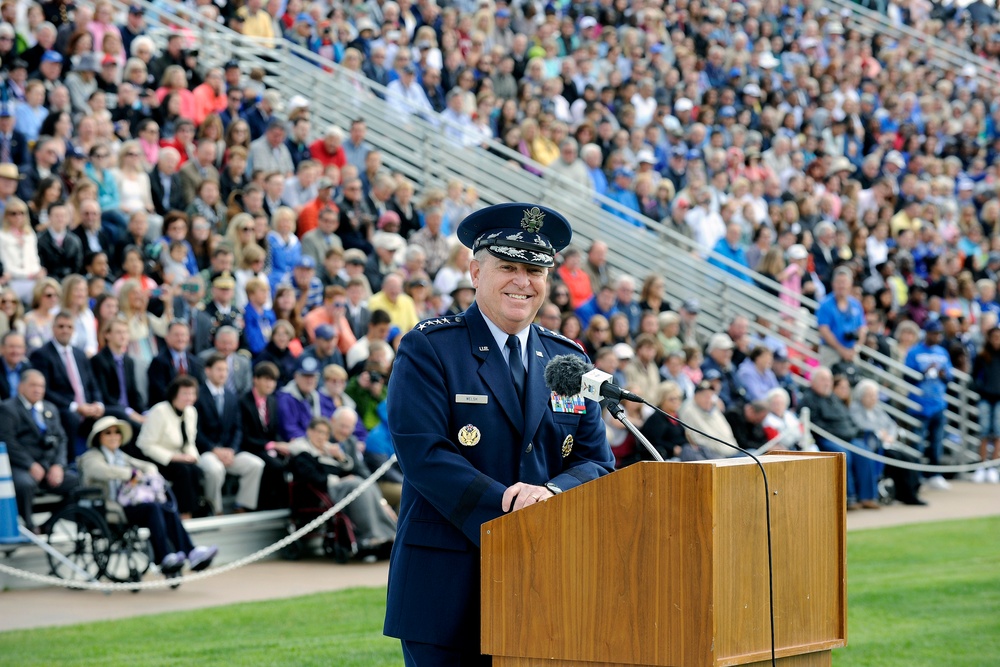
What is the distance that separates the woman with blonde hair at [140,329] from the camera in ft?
39.1

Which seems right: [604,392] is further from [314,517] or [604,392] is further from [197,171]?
[197,171]

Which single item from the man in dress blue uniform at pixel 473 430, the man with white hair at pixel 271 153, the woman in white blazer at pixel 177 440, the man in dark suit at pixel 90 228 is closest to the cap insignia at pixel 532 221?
the man in dress blue uniform at pixel 473 430

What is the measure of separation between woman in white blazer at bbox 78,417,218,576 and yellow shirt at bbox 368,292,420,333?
12.8 ft

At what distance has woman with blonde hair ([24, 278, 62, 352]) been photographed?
1156cm

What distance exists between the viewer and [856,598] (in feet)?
33.1

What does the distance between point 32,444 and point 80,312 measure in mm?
1612

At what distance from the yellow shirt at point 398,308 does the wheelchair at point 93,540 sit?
4.16m

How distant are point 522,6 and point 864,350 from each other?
27.4 ft

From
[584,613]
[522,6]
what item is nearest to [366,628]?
[584,613]

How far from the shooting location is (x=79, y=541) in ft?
34.0

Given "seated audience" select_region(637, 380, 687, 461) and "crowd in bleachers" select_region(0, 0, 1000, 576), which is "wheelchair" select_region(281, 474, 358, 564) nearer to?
"crowd in bleachers" select_region(0, 0, 1000, 576)

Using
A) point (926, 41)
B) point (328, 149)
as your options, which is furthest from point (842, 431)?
point (926, 41)

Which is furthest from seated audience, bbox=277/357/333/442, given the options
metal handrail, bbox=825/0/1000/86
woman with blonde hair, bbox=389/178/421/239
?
metal handrail, bbox=825/0/1000/86

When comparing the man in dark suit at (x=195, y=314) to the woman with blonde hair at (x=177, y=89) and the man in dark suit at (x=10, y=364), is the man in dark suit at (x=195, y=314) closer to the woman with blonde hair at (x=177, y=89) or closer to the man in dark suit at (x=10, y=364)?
the man in dark suit at (x=10, y=364)
